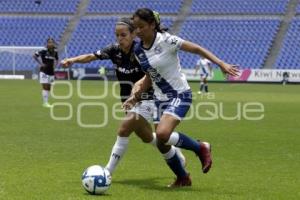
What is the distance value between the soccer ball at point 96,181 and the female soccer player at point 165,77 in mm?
872

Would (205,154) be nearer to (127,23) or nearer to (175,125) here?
(175,125)

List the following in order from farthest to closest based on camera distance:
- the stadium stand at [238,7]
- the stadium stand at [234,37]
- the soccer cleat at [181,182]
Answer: the stadium stand at [238,7], the stadium stand at [234,37], the soccer cleat at [181,182]

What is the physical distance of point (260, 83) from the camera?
4531cm

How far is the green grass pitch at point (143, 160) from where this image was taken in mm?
Result: 7781

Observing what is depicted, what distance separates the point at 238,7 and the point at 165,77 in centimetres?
4601

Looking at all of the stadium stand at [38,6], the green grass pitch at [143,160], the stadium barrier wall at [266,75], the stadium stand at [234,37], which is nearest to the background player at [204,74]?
the stadium barrier wall at [266,75]

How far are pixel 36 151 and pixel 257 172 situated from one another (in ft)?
13.8

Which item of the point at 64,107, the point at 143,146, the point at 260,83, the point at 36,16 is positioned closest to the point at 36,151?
the point at 143,146

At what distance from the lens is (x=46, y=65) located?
24.0m

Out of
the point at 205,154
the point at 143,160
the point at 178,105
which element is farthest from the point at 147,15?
the point at 143,160

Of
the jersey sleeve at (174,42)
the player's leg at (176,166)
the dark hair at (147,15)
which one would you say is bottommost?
the player's leg at (176,166)

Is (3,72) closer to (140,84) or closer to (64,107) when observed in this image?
(64,107)

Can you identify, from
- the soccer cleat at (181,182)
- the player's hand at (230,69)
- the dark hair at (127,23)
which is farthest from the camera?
the dark hair at (127,23)

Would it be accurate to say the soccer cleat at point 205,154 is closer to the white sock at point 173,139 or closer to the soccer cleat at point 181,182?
the soccer cleat at point 181,182
